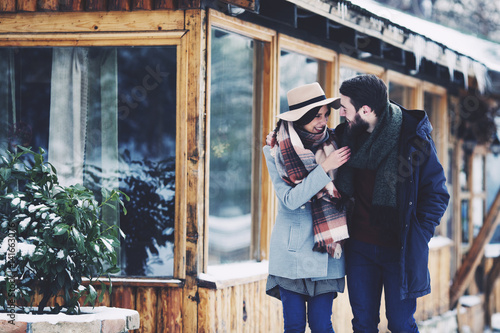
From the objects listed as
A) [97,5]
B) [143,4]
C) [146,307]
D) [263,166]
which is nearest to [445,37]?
[263,166]

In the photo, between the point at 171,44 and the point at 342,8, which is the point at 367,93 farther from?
the point at 342,8

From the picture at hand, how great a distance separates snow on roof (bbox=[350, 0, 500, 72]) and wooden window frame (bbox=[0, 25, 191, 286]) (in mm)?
1693

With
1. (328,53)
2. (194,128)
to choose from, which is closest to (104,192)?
(194,128)

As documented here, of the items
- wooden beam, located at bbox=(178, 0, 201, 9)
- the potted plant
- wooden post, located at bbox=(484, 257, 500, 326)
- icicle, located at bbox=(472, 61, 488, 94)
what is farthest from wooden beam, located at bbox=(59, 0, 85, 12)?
wooden post, located at bbox=(484, 257, 500, 326)

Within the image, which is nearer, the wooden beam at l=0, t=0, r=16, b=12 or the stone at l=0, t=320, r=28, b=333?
the stone at l=0, t=320, r=28, b=333

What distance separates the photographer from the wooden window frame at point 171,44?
14.2 feet

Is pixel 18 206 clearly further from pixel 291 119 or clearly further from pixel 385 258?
pixel 385 258

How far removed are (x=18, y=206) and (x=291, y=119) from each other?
184 cm

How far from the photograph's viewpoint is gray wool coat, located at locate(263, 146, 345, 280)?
10.2 ft

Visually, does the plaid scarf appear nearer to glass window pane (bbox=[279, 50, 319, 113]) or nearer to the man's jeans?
the man's jeans

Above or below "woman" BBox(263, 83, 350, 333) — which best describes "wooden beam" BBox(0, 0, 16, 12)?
above

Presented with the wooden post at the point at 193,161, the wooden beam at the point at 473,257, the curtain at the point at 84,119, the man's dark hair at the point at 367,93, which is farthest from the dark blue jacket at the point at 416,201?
the wooden beam at the point at 473,257

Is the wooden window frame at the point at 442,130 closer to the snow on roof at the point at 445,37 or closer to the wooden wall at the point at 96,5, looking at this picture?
the snow on roof at the point at 445,37

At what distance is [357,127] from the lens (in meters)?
3.19
